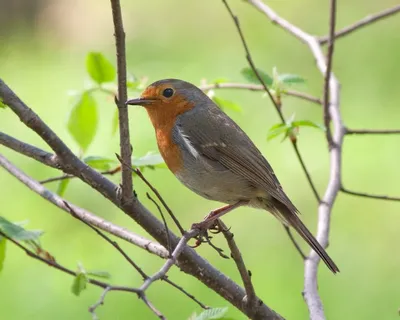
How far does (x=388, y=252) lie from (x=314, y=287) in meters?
2.71

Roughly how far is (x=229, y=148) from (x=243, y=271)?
0.94m

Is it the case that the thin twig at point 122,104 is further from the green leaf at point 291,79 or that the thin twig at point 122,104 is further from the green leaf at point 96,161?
the green leaf at point 291,79

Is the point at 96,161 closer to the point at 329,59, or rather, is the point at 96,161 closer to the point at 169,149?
the point at 169,149

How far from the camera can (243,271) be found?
7.50 feet

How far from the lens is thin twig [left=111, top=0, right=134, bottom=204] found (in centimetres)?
200

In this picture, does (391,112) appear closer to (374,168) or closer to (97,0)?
(374,168)

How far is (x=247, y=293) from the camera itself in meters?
2.38

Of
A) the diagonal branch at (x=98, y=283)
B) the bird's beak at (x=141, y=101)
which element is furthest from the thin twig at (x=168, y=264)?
the bird's beak at (x=141, y=101)

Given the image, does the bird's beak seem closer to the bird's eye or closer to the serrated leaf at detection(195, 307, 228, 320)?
the bird's eye

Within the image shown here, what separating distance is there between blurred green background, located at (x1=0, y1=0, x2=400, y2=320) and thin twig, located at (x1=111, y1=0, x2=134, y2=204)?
808 millimetres

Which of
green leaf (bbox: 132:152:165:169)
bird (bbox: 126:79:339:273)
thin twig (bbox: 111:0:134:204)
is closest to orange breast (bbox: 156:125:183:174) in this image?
bird (bbox: 126:79:339:273)

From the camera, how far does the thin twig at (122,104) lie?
200cm

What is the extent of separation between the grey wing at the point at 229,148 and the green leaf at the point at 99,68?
0.43 metres

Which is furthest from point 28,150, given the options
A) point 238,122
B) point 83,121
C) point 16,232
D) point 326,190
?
point 238,122
